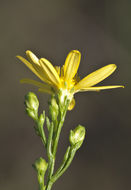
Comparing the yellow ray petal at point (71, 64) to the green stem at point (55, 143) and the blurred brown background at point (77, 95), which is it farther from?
the blurred brown background at point (77, 95)

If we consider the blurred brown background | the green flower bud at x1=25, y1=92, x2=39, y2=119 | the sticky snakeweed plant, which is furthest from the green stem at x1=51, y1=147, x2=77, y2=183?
the blurred brown background

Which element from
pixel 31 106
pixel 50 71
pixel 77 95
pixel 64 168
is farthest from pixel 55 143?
pixel 77 95

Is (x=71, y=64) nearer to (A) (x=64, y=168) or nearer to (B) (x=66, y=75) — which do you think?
(B) (x=66, y=75)

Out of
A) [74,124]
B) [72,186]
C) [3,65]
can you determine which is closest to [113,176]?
[72,186]

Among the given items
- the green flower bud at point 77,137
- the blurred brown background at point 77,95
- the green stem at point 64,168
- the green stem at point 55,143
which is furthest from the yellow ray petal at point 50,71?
the blurred brown background at point 77,95

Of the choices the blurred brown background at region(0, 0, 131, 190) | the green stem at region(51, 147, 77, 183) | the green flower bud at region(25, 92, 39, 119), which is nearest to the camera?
the green stem at region(51, 147, 77, 183)

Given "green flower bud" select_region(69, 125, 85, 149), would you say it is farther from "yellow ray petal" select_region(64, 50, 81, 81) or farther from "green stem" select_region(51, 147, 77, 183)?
"yellow ray petal" select_region(64, 50, 81, 81)

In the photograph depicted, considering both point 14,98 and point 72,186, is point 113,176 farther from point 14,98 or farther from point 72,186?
point 14,98

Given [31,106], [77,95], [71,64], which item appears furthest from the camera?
[77,95]
